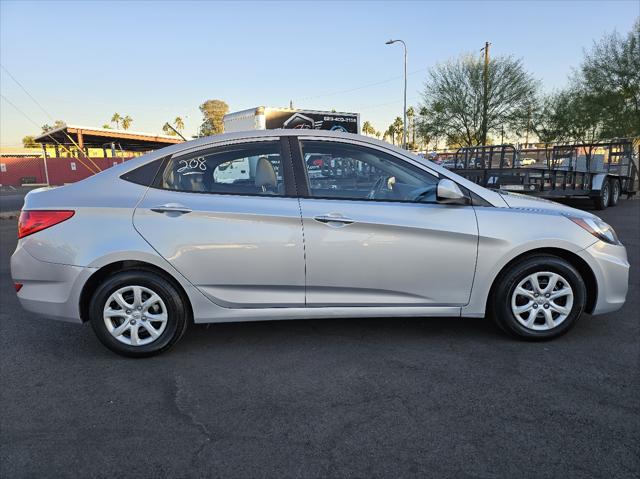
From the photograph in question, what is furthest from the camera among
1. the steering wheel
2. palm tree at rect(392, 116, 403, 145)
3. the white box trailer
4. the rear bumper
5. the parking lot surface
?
palm tree at rect(392, 116, 403, 145)

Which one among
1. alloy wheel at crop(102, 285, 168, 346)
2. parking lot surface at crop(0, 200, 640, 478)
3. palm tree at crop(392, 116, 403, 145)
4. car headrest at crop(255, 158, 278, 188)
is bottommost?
parking lot surface at crop(0, 200, 640, 478)

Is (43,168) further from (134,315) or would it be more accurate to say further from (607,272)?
(607,272)

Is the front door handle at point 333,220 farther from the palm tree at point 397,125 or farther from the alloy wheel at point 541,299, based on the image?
the palm tree at point 397,125

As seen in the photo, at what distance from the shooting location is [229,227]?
10.6 feet

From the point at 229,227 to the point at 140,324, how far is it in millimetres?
974

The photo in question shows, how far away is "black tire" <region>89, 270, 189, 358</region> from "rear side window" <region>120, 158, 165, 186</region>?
2.17ft

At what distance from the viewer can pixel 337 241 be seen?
325cm

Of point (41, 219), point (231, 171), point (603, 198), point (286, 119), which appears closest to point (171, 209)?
point (231, 171)

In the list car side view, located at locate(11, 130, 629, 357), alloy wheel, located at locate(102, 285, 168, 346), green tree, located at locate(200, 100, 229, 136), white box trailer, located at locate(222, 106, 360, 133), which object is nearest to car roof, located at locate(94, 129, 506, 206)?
car side view, located at locate(11, 130, 629, 357)

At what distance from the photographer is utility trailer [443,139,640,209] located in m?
10.5

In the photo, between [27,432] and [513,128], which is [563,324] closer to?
[27,432]

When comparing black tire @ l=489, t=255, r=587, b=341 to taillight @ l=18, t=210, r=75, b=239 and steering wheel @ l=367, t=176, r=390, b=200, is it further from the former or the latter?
taillight @ l=18, t=210, r=75, b=239

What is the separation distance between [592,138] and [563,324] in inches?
821

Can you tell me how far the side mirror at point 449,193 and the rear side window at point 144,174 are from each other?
2085 millimetres
